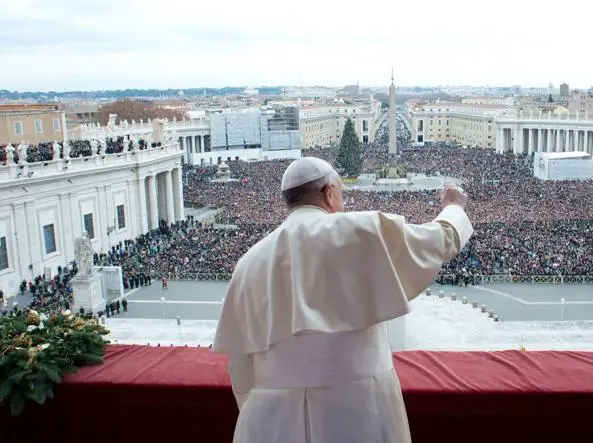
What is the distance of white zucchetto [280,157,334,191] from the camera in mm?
2771

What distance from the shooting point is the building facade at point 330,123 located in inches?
3757

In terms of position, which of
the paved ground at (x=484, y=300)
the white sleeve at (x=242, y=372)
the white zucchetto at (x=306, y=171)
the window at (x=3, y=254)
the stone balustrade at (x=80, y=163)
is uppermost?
the white zucchetto at (x=306, y=171)

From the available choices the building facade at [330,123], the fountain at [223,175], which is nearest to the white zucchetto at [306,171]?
the fountain at [223,175]

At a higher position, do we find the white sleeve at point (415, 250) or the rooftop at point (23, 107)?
the rooftop at point (23, 107)

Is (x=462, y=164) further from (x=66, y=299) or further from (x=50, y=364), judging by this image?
(x=50, y=364)

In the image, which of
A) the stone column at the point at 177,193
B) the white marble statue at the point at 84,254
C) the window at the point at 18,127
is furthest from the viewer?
the window at the point at 18,127

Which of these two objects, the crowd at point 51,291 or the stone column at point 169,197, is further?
the stone column at point 169,197

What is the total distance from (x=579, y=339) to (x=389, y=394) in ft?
46.3

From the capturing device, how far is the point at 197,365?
413 cm

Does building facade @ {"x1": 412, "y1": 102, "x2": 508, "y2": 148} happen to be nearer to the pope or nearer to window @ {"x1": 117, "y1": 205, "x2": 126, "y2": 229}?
window @ {"x1": 117, "y1": 205, "x2": 126, "y2": 229}

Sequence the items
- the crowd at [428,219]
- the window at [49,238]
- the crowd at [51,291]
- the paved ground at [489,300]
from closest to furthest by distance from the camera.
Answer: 1. the paved ground at [489,300]
2. the crowd at [51,291]
3. the crowd at [428,219]
4. the window at [49,238]

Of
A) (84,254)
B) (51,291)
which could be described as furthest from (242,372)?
(51,291)

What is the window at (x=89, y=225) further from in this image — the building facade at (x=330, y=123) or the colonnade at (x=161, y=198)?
the building facade at (x=330, y=123)

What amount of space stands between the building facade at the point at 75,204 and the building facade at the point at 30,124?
9.27 metres
